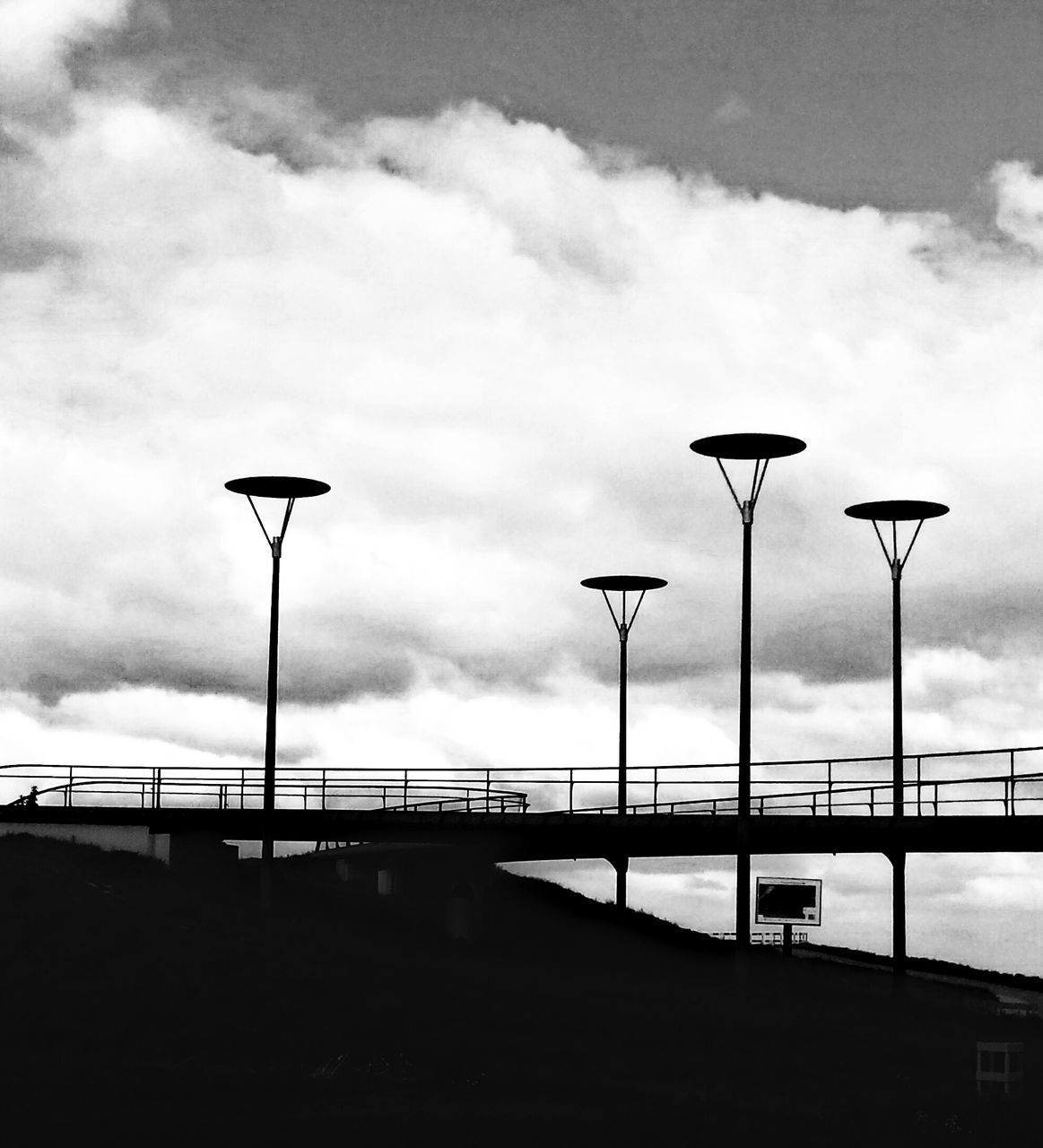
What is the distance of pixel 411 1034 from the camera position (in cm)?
2941

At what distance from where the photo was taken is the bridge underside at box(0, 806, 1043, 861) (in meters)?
45.4

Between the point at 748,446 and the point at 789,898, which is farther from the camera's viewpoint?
the point at 789,898

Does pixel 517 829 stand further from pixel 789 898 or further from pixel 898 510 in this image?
pixel 898 510

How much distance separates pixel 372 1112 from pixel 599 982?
16937 mm

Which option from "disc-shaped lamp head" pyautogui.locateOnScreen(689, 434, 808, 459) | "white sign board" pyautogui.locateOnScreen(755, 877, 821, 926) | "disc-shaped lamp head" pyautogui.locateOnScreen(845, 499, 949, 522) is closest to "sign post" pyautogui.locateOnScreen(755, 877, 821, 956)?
"white sign board" pyautogui.locateOnScreen(755, 877, 821, 926)

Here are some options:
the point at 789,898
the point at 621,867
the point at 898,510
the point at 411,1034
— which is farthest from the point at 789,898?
the point at 411,1034

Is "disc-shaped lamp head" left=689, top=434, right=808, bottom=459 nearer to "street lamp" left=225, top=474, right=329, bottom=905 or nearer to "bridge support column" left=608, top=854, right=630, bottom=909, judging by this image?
"street lamp" left=225, top=474, right=329, bottom=905

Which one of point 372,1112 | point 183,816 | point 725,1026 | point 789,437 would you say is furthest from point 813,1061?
point 183,816

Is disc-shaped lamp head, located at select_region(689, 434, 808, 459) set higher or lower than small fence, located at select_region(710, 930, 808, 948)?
higher

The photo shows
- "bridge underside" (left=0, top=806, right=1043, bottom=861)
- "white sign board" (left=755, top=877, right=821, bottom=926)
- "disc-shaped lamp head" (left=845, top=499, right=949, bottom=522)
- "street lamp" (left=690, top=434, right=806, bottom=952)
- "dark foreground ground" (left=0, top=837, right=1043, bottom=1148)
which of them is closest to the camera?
"dark foreground ground" (left=0, top=837, right=1043, bottom=1148)

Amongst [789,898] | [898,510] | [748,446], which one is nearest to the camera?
[748,446]

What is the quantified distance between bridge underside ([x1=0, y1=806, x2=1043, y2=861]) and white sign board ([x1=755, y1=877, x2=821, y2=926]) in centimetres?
209

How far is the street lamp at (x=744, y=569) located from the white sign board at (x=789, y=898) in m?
14.6

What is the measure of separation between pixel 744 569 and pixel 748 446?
245 centimetres
